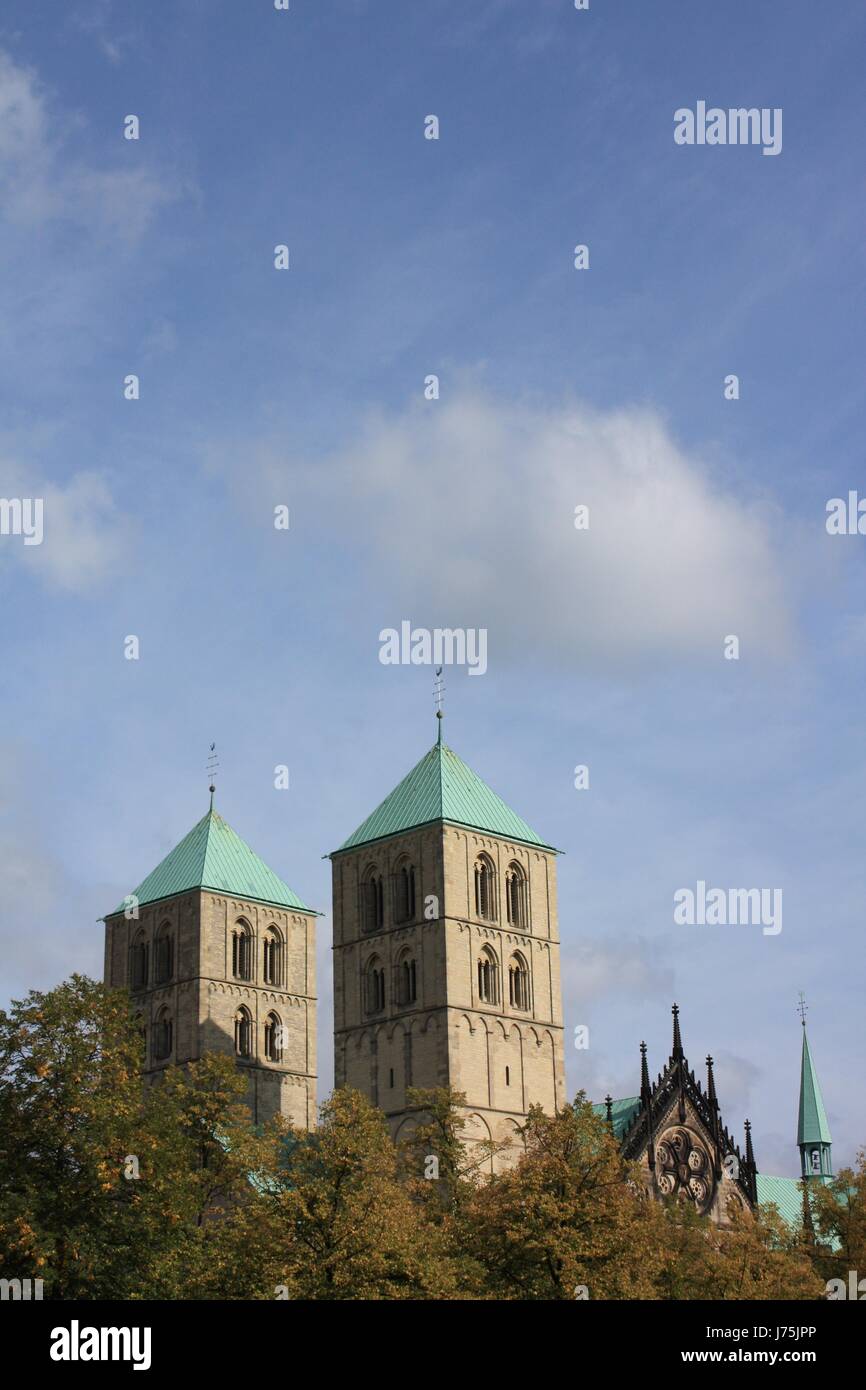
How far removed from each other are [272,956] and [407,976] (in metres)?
15.1

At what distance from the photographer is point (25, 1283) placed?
4494 cm

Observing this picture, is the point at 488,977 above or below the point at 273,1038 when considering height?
above

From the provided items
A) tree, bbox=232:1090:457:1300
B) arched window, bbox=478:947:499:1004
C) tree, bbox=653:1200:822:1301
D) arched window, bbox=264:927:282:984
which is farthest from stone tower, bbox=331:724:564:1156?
tree, bbox=232:1090:457:1300

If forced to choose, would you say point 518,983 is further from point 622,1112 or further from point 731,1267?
point 731,1267

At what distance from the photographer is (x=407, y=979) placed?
89312 mm

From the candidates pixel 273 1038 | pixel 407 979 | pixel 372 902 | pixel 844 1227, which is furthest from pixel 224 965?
pixel 844 1227

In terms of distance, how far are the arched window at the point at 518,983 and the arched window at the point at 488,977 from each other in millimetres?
1081

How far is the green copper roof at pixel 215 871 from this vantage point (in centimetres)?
10131

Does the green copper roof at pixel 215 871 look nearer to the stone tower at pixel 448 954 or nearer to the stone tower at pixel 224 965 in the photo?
the stone tower at pixel 224 965

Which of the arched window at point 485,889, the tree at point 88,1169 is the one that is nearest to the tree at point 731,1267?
the tree at point 88,1169

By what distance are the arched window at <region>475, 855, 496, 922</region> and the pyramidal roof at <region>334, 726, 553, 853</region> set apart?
1681mm
